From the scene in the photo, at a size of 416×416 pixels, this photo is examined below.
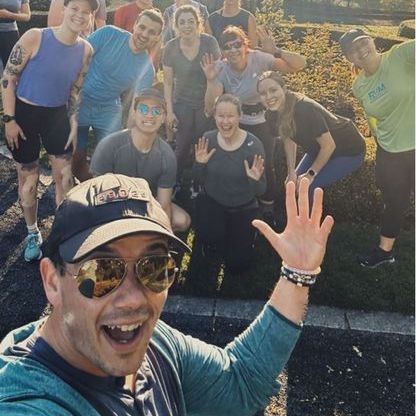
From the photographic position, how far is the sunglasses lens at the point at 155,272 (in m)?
1.66

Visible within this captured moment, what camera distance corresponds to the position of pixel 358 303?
4.68 m

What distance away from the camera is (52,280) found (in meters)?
1.76

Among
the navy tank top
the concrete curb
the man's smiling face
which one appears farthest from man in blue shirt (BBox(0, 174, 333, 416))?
the navy tank top

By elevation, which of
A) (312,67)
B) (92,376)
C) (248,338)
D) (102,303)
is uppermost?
(102,303)

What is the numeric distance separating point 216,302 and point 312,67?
5.97m

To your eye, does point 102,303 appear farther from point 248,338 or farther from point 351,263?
point 351,263

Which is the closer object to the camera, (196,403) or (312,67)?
(196,403)

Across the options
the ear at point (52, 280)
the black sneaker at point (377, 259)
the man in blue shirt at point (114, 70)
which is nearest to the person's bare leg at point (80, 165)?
the man in blue shirt at point (114, 70)

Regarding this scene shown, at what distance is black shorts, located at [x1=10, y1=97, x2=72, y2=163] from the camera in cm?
466

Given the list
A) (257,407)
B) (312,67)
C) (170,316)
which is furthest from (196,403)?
(312,67)

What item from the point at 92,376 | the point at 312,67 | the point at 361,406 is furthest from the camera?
the point at 312,67

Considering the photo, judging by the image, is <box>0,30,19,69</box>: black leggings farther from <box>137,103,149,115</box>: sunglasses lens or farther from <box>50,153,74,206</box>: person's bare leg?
<box>137,103,149,115</box>: sunglasses lens

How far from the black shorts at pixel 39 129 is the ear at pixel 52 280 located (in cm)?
323

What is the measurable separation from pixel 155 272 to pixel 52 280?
369mm
